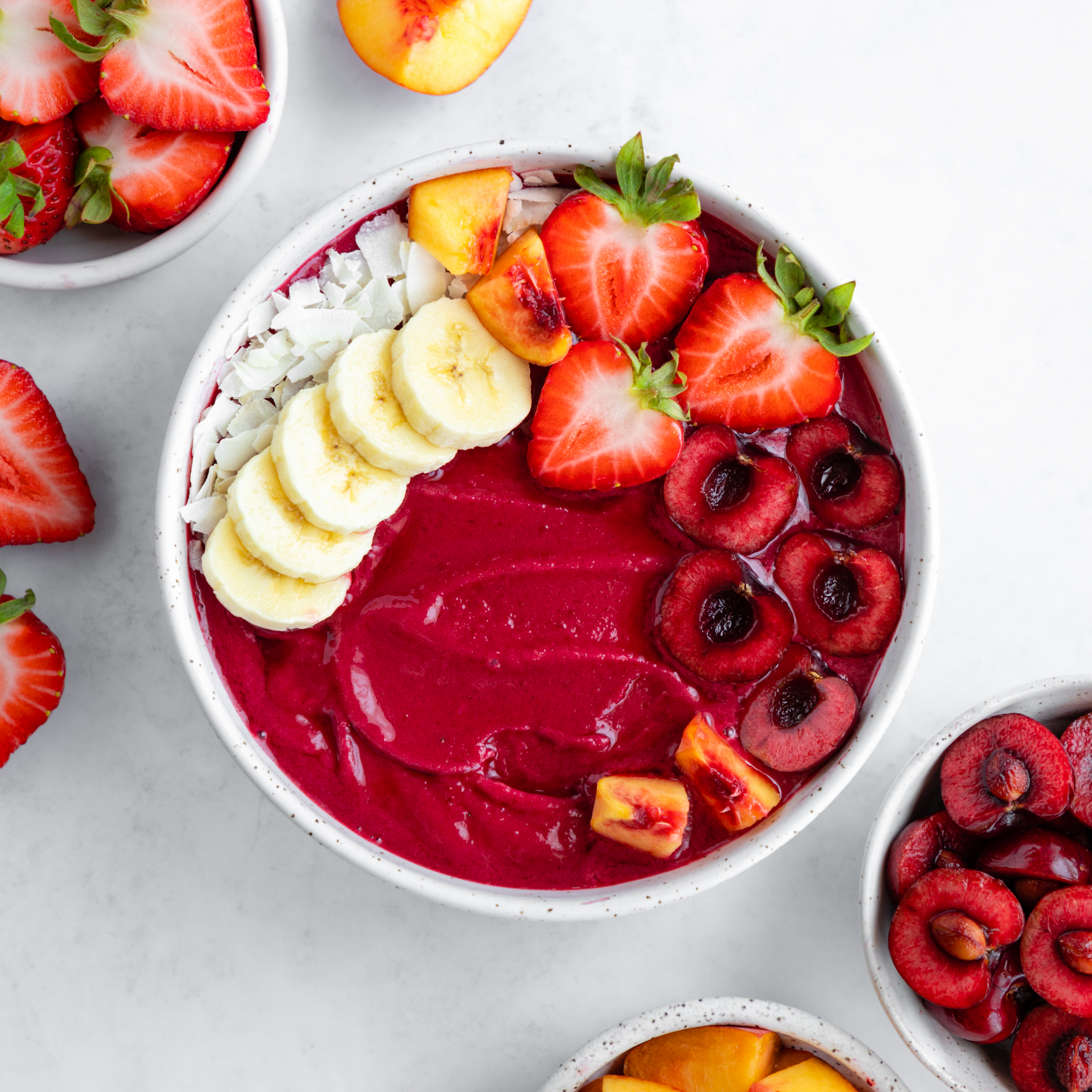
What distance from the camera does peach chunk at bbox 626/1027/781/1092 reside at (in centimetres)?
207

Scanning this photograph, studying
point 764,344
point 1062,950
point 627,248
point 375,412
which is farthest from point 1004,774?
point 375,412

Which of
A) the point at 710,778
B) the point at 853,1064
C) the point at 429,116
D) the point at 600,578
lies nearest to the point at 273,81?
the point at 429,116

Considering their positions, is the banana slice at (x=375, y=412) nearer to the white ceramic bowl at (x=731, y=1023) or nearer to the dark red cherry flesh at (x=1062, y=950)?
the white ceramic bowl at (x=731, y=1023)

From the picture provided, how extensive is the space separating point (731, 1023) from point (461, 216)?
5.09 ft

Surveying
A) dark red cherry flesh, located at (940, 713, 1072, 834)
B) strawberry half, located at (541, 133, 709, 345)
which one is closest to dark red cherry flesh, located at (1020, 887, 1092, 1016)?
dark red cherry flesh, located at (940, 713, 1072, 834)

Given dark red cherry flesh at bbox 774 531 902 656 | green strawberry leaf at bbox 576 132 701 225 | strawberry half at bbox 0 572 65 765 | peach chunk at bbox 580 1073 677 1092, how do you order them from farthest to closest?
strawberry half at bbox 0 572 65 765 → peach chunk at bbox 580 1073 677 1092 → dark red cherry flesh at bbox 774 531 902 656 → green strawberry leaf at bbox 576 132 701 225

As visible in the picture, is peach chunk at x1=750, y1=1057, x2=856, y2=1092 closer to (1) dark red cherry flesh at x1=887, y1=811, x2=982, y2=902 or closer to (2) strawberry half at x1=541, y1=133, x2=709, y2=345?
(1) dark red cherry flesh at x1=887, y1=811, x2=982, y2=902

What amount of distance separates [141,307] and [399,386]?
28.9 inches

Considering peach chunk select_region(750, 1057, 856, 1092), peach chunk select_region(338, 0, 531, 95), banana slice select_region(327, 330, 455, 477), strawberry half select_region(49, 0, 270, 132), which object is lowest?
peach chunk select_region(750, 1057, 856, 1092)

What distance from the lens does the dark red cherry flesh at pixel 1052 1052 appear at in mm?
1896

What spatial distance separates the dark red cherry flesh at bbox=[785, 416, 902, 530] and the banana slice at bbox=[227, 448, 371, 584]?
0.82 metres

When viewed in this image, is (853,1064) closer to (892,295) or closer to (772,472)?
(772,472)

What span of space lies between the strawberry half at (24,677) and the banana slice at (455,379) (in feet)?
3.01

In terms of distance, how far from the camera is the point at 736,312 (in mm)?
1888
